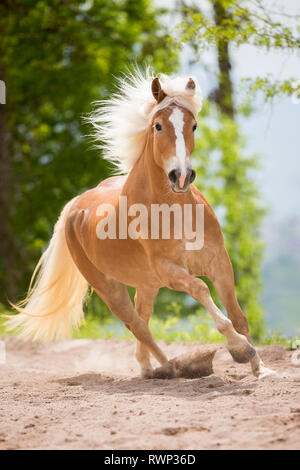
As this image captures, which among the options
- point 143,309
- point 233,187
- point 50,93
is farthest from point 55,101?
point 143,309

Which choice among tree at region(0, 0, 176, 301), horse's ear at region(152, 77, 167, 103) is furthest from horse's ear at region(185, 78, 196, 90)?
tree at region(0, 0, 176, 301)

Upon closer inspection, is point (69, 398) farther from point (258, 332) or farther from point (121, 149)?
point (258, 332)

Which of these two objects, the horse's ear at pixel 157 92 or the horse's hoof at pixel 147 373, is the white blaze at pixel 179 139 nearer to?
the horse's ear at pixel 157 92

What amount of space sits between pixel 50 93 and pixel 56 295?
9.89m

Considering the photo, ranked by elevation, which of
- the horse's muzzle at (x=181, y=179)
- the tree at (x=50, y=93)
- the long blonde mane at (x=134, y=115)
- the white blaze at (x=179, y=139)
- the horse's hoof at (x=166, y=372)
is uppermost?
the tree at (x=50, y=93)

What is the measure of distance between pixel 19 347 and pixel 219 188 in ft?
18.7

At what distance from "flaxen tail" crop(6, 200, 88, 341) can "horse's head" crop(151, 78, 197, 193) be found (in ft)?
7.21

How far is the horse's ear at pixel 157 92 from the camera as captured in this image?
15.2ft

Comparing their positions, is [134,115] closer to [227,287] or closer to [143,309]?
[227,287]

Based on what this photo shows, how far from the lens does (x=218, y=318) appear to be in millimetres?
4320

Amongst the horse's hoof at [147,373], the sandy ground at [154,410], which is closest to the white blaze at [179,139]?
the sandy ground at [154,410]

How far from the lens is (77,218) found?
6055mm

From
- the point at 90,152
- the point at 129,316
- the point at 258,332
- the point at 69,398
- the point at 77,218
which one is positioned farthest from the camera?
the point at 90,152
